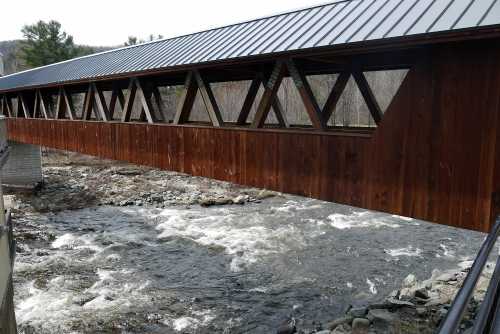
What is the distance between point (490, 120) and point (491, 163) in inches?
17.4

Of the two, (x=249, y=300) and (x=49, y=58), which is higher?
(x=49, y=58)

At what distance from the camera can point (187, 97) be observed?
7.93 metres

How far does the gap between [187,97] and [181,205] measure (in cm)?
1283

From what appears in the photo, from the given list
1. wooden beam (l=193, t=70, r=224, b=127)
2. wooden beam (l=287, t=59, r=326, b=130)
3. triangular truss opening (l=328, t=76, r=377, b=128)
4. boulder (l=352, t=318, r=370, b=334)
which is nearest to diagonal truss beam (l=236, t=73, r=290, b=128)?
wooden beam (l=193, t=70, r=224, b=127)

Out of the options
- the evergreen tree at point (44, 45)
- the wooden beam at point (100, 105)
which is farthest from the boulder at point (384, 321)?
the evergreen tree at point (44, 45)

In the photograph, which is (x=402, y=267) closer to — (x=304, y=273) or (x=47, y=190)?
(x=304, y=273)

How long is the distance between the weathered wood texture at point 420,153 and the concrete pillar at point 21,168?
19608mm

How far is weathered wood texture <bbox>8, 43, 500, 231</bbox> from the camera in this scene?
4.14m

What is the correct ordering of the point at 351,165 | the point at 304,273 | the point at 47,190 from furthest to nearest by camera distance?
the point at 47,190 < the point at 304,273 < the point at 351,165

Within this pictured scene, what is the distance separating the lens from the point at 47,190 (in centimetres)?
2250

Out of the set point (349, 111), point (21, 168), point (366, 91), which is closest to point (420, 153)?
point (366, 91)

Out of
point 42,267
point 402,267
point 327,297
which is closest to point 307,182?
point 327,297

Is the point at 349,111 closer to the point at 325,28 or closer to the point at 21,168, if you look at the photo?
the point at 325,28

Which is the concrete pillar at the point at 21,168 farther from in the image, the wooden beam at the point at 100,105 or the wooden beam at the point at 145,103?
the wooden beam at the point at 145,103
